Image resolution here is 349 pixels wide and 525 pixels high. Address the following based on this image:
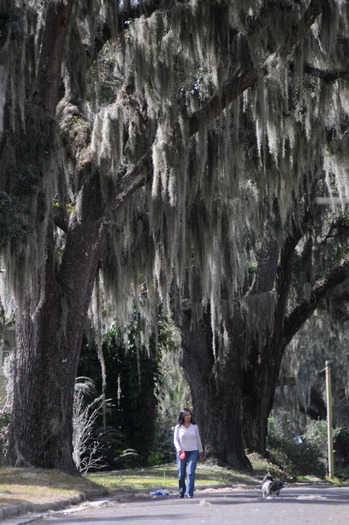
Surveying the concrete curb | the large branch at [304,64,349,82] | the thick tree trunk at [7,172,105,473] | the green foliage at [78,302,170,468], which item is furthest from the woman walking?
the green foliage at [78,302,170,468]

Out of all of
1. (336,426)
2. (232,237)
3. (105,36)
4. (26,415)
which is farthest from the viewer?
(336,426)

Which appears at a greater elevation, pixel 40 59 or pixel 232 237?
pixel 40 59

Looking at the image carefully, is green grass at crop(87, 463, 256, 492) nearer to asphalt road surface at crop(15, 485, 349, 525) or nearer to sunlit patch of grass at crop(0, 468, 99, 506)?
sunlit patch of grass at crop(0, 468, 99, 506)

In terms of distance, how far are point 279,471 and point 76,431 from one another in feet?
14.7

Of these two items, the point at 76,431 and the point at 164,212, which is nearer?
the point at 164,212

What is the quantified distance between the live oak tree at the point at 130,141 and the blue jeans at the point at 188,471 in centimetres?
190

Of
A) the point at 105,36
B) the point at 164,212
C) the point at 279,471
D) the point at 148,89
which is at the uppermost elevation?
the point at 105,36

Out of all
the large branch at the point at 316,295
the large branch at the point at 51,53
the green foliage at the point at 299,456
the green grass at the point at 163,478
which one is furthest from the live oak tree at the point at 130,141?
the green foliage at the point at 299,456

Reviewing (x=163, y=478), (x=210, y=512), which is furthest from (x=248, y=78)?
(x=163, y=478)

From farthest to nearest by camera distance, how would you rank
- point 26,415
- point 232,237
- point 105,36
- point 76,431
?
1. point 76,431
2. point 232,237
3. point 105,36
4. point 26,415

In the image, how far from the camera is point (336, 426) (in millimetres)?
47188

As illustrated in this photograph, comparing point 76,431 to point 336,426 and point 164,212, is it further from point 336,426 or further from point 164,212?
point 336,426

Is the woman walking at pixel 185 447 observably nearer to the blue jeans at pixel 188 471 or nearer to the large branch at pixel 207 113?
the blue jeans at pixel 188 471

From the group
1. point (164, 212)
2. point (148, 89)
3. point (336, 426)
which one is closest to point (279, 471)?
point (164, 212)
